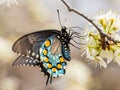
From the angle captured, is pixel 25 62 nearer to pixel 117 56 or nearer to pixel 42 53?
pixel 42 53

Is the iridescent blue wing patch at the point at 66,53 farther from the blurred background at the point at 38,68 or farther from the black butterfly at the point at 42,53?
the blurred background at the point at 38,68

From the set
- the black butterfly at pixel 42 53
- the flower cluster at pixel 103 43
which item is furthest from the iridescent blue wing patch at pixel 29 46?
the flower cluster at pixel 103 43

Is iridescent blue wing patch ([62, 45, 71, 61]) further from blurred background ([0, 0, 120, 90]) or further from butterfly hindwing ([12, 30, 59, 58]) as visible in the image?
blurred background ([0, 0, 120, 90])

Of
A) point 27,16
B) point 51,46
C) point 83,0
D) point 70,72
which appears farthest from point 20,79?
point 51,46

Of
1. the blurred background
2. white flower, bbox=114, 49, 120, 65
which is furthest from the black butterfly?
the blurred background

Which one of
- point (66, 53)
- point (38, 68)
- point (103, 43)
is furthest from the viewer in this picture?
point (38, 68)

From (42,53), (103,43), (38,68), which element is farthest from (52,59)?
(38,68)
